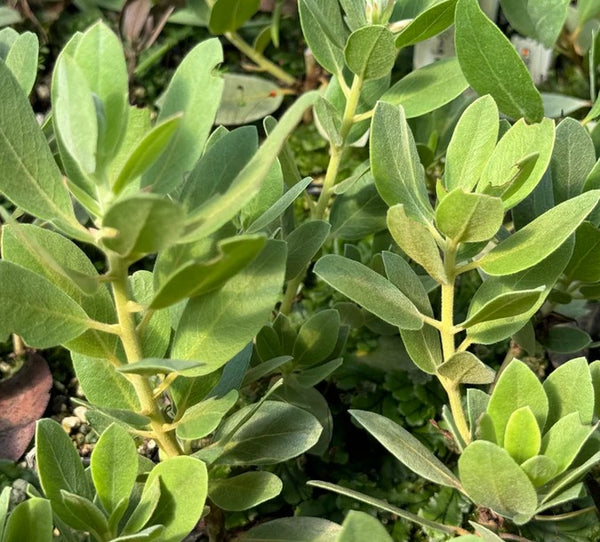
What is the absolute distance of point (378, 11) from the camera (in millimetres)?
870

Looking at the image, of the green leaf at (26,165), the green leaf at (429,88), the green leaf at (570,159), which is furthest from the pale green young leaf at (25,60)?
the green leaf at (570,159)

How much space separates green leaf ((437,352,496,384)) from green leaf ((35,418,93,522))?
1.05 feet

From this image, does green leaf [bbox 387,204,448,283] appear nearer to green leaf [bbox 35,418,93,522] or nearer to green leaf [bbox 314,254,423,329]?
green leaf [bbox 314,254,423,329]

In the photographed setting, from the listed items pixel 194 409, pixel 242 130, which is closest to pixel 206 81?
pixel 242 130

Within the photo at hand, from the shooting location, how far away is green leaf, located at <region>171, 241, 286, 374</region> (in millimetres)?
599

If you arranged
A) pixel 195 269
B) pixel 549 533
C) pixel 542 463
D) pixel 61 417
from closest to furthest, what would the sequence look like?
pixel 195 269 < pixel 542 463 < pixel 549 533 < pixel 61 417

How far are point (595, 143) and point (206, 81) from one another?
489mm

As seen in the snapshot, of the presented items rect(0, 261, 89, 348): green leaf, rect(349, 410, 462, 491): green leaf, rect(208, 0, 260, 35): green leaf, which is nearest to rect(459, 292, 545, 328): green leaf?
rect(349, 410, 462, 491): green leaf

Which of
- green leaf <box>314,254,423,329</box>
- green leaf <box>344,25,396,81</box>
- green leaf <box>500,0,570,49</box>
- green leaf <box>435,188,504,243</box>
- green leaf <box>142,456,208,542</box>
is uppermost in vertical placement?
green leaf <box>344,25,396,81</box>

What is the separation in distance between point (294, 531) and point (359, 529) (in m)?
0.25

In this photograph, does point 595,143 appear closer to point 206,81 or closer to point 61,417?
point 206,81

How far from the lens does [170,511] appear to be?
642mm

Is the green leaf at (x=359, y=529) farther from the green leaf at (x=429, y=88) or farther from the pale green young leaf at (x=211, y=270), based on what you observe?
the green leaf at (x=429, y=88)

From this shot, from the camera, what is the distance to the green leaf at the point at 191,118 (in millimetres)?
601
